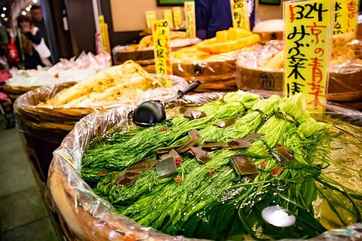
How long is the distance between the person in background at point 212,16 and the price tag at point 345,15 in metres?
3.24

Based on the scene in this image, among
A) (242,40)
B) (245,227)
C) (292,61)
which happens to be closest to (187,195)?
(245,227)

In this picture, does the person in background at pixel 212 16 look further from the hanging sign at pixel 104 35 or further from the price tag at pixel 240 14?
the hanging sign at pixel 104 35

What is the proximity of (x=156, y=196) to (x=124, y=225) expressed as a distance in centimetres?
23

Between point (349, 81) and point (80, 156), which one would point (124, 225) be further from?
point (349, 81)

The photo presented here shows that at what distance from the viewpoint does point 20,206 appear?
14.1ft

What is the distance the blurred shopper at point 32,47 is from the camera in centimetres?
1008

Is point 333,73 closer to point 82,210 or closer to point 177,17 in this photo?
point 82,210

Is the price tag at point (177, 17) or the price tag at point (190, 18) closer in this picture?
the price tag at point (190, 18)

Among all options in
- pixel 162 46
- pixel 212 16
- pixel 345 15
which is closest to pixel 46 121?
pixel 162 46

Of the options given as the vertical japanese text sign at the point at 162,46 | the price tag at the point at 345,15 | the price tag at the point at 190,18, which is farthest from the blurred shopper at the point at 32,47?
the price tag at the point at 345,15

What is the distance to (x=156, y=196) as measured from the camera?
1.18 meters

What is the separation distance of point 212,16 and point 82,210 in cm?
540

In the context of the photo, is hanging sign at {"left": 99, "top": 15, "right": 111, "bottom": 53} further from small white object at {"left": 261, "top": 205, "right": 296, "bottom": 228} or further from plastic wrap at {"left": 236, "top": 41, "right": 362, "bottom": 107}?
small white object at {"left": 261, "top": 205, "right": 296, "bottom": 228}

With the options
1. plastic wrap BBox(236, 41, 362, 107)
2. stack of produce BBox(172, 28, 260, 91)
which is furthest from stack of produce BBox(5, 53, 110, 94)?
plastic wrap BBox(236, 41, 362, 107)
